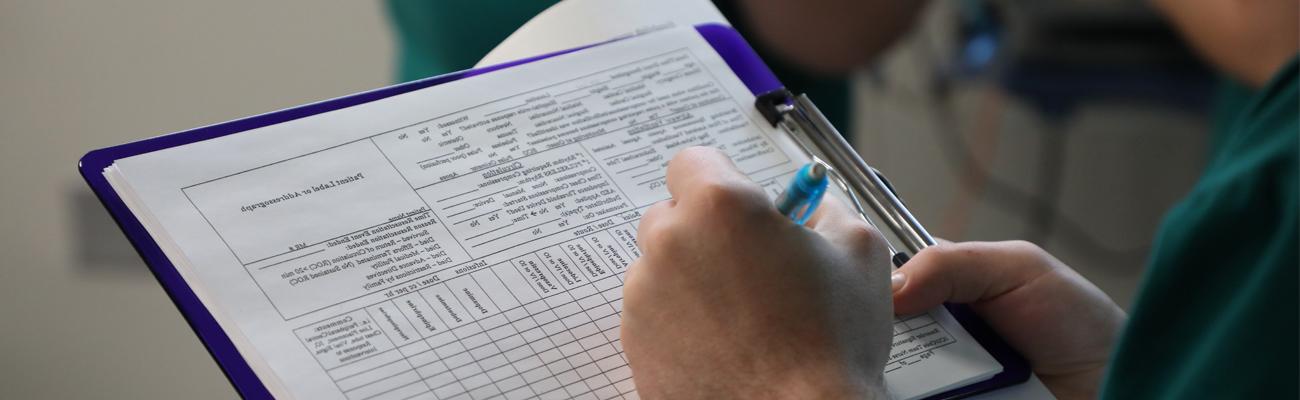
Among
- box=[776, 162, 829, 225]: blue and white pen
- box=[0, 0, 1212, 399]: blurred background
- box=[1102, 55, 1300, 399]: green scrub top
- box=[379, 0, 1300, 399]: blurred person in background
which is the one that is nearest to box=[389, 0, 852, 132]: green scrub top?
box=[0, 0, 1212, 399]: blurred background

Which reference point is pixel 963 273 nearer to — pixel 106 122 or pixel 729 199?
pixel 729 199

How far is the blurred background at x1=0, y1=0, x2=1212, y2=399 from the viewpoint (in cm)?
163

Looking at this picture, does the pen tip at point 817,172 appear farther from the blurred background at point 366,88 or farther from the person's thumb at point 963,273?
the blurred background at point 366,88

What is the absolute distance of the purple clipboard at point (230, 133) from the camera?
539 mm

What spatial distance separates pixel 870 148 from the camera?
7.47 ft

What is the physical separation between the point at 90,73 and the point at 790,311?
149cm

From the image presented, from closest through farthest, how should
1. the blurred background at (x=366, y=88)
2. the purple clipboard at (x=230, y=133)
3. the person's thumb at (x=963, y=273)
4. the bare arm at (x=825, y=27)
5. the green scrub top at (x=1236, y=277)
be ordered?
the green scrub top at (x=1236, y=277) → the purple clipboard at (x=230, y=133) → the person's thumb at (x=963, y=273) → the bare arm at (x=825, y=27) → the blurred background at (x=366, y=88)

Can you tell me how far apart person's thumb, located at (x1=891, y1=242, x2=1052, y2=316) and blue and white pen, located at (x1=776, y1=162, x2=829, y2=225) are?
11cm

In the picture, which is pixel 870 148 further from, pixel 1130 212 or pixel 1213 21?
pixel 1213 21

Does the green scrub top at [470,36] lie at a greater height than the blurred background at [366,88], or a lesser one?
greater

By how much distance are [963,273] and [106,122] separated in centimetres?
146

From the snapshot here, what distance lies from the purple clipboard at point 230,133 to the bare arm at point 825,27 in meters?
0.22

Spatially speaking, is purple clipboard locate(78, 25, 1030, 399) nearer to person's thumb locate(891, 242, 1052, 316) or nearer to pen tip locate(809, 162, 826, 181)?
person's thumb locate(891, 242, 1052, 316)

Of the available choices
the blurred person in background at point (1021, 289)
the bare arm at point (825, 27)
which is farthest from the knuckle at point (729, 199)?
the bare arm at point (825, 27)
